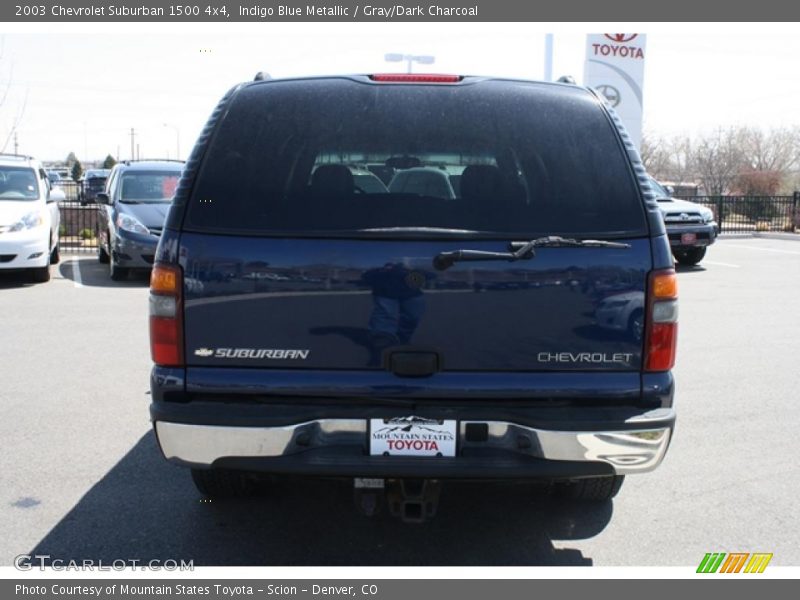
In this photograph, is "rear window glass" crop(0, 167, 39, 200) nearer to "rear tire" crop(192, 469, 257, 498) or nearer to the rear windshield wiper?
"rear tire" crop(192, 469, 257, 498)

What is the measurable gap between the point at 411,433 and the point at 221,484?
1.37m

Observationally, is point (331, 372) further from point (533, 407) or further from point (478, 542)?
point (478, 542)

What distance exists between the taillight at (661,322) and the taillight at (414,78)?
4.16ft

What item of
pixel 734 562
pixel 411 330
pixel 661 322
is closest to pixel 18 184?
pixel 411 330

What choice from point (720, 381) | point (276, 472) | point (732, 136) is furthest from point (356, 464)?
point (732, 136)

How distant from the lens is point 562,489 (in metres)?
4.50

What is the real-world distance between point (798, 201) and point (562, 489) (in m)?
25.1

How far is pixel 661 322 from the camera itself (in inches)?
136

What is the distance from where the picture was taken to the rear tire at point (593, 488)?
14.1ft

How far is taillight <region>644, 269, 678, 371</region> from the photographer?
11.2 feet

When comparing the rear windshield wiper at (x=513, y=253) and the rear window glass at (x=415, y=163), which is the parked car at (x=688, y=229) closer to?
the rear window glass at (x=415, y=163)

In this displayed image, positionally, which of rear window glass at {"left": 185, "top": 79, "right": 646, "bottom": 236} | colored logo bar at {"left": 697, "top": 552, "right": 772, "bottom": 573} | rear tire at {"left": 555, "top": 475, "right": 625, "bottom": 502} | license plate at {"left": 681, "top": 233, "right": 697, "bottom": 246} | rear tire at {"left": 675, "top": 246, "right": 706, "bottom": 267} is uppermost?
rear window glass at {"left": 185, "top": 79, "right": 646, "bottom": 236}

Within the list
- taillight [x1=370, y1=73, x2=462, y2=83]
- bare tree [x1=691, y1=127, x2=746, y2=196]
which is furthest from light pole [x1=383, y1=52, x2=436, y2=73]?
bare tree [x1=691, y1=127, x2=746, y2=196]

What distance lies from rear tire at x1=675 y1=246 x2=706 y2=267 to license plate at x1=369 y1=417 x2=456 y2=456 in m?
Answer: 13.6
